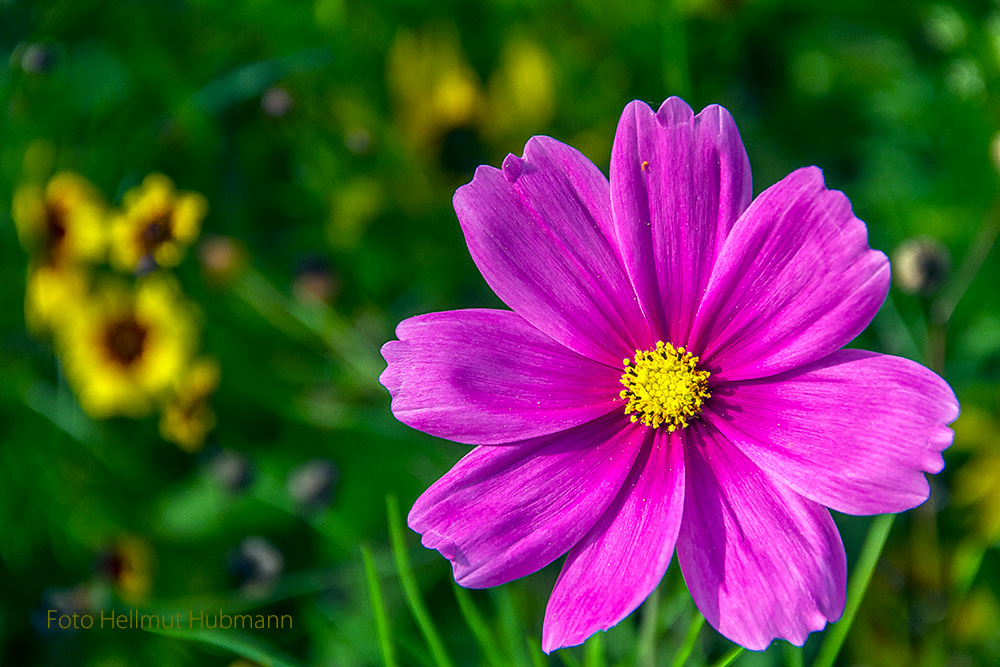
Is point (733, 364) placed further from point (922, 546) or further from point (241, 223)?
point (241, 223)

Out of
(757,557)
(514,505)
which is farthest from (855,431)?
(514,505)

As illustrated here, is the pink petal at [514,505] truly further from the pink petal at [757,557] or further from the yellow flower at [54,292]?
the yellow flower at [54,292]

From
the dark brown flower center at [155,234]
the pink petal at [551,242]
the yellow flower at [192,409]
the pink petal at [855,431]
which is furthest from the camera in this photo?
the yellow flower at [192,409]

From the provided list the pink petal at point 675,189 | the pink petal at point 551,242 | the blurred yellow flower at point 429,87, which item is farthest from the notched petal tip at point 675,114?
the blurred yellow flower at point 429,87

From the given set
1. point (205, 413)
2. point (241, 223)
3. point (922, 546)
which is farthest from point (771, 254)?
point (241, 223)

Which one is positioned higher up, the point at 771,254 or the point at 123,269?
the point at 123,269

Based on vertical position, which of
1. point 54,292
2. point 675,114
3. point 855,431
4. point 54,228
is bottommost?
point 855,431

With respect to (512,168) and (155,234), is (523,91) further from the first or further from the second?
(512,168)
